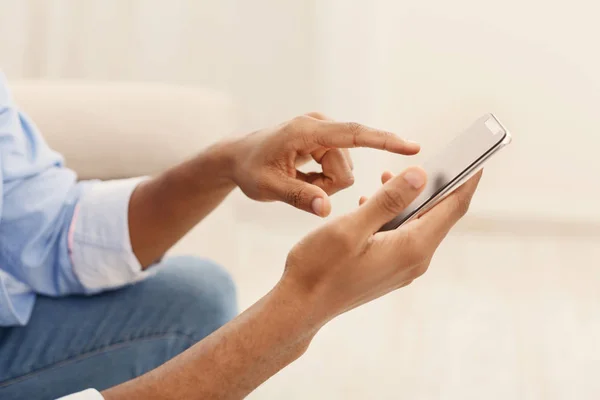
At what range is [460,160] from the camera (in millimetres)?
550

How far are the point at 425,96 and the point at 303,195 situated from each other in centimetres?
99

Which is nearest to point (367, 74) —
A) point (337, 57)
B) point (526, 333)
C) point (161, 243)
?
point (337, 57)

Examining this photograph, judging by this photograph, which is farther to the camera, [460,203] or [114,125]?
[114,125]

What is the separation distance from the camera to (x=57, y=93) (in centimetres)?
107

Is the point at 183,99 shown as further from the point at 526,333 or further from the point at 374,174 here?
the point at 526,333

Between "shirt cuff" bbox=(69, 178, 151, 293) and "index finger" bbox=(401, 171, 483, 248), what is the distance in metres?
0.38

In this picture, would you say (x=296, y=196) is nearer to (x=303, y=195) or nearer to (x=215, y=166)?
(x=303, y=195)

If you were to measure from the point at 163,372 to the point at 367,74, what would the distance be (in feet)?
3.46

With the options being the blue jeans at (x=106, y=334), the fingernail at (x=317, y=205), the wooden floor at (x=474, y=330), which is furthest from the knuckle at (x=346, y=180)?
the wooden floor at (x=474, y=330)

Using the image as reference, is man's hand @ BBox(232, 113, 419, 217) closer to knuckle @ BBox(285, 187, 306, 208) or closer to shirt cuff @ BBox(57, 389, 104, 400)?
knuckle @ BBox(285, 187, 306, 208)

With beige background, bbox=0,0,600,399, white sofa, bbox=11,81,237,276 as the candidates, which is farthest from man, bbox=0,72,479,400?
beige background, bbox=0,0,600,399

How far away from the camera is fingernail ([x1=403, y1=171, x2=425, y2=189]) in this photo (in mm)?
492

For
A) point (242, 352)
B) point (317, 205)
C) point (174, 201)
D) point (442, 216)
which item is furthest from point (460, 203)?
point (174, 201)

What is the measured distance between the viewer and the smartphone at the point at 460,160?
521mm
